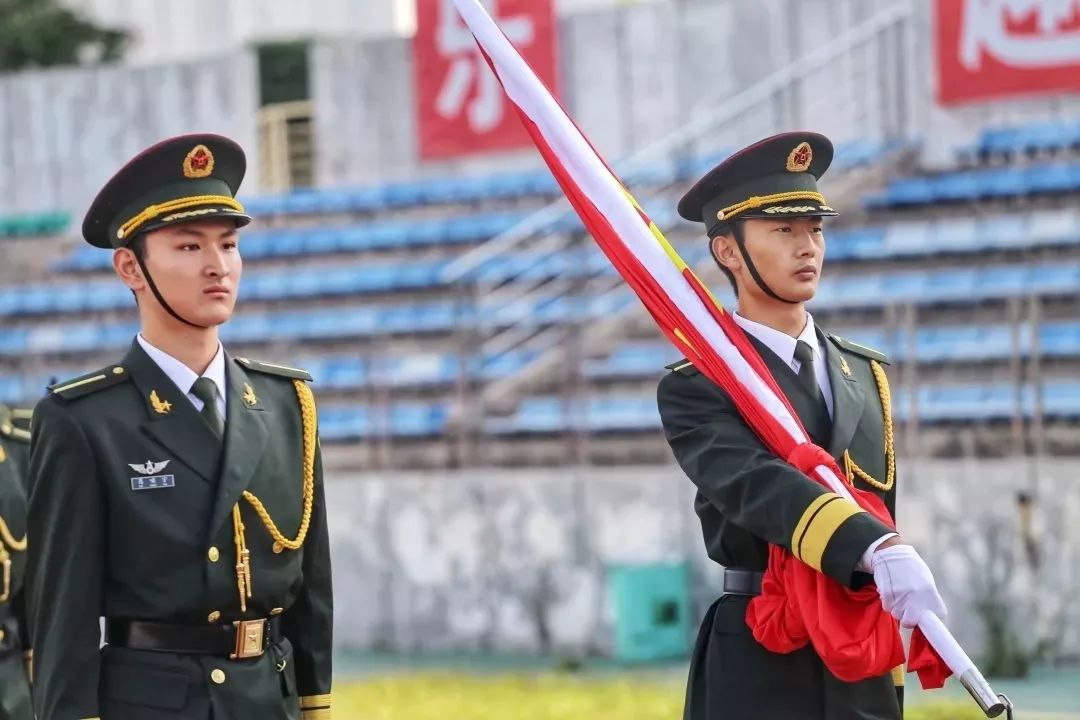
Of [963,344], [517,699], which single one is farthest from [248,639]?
[963,344]

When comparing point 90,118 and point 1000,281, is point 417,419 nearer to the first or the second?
point 1000,281

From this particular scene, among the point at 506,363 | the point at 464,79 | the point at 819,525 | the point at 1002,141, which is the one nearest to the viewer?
the point at 819,525

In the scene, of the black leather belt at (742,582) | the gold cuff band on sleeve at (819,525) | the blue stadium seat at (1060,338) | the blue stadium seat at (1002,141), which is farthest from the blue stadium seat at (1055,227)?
the gold cuff band on sleeve at (819,525)

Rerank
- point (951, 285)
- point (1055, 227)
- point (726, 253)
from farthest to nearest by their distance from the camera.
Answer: point (1055, 227), point (951, 285), point (726, 253)

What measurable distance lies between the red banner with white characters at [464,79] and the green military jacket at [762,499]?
11.9m

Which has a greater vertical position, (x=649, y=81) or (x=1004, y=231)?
(x=649, y=81)

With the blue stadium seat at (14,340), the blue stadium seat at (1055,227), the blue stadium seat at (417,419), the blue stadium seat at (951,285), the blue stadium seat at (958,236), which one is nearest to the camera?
the blue stadium seat at (951,285)

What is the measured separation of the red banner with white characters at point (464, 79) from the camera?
16.1 meters

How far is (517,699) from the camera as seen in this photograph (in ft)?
30.6

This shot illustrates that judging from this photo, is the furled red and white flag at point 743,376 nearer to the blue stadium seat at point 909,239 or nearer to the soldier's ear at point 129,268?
the soldier's ear at point 129,268

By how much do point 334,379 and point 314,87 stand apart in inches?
191

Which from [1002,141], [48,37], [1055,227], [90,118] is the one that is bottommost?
[1055,227]

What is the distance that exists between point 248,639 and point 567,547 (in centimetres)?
726

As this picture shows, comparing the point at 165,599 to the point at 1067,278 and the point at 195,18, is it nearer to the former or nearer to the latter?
the point at 1067,278
